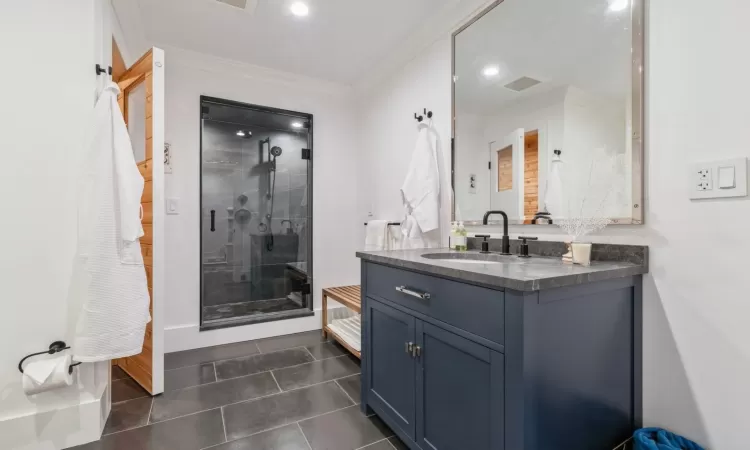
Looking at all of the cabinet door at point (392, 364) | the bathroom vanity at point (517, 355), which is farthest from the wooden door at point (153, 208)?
the bathroom vanity at point (517, 355)

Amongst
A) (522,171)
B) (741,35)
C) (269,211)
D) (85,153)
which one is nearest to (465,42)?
(522,171)

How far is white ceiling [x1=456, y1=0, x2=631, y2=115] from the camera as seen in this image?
135 cm

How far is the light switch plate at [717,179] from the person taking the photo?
3.35 feet

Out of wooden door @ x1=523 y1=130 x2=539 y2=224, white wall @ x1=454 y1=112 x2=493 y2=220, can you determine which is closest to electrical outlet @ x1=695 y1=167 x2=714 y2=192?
wooden door @ x1=523 y1=130 x2=539 y2=224

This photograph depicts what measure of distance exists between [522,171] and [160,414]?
7.73ft

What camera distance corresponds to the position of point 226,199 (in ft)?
10.7

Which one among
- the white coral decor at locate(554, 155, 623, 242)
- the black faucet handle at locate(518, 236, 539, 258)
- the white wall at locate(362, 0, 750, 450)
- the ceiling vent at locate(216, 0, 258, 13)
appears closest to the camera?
the white wall at locate(362, 0, 750, 450)

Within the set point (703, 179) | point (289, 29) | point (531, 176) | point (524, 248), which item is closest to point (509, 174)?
point (531, 176)

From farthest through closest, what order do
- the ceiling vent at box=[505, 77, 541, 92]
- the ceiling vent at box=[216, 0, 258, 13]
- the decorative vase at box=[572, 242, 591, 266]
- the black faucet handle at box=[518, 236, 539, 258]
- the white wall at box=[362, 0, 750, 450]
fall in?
the ceiling vent at box=[216, 0, 258, 13], the ceiling vent at box=[505, 77, 541, 92], the black faucet handle at box=[518, 236, 539, 258], the decorative vase at box=[572, 242, 591, 266], the white wall at box=[362, 0, 750, 450]

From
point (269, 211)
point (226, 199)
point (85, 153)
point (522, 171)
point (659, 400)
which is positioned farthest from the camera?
point (269, 211)

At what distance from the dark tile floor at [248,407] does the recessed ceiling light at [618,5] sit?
2.10m

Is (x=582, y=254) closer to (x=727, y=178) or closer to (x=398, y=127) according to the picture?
(x=727, y=178)

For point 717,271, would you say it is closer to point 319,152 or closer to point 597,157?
point 597,157

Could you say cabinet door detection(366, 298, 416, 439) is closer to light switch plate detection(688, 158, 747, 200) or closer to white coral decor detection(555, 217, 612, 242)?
white coral decor detection(555, 217, 612, 242)
